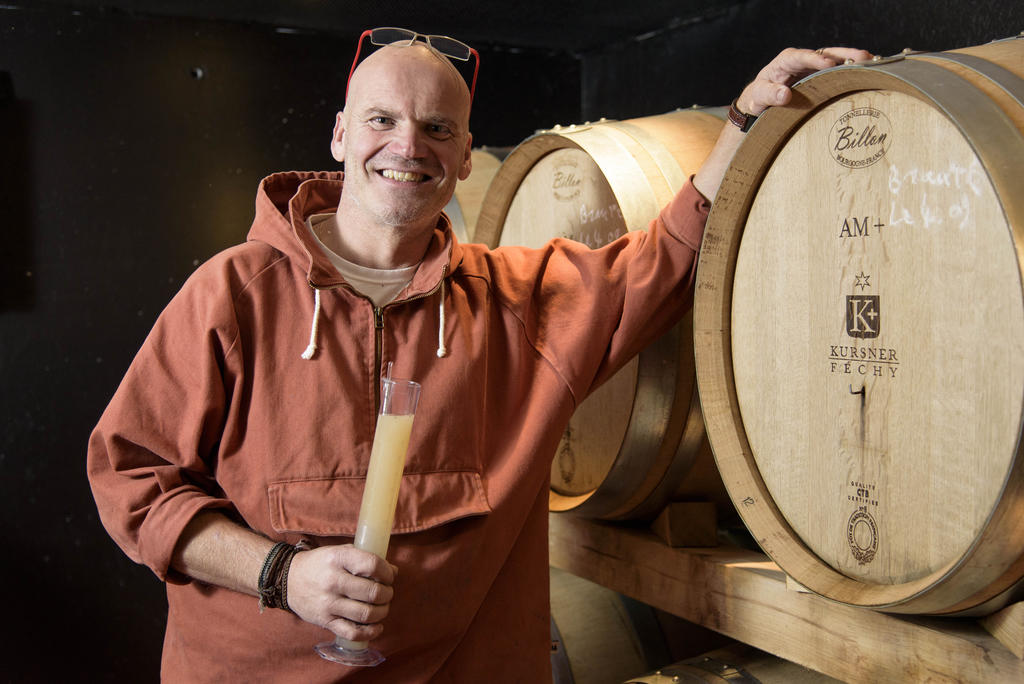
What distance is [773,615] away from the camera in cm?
160

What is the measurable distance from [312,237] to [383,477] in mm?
656

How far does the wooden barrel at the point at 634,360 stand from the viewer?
181cm

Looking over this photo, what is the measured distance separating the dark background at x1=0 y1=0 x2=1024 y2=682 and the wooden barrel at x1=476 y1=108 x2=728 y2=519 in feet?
2.73

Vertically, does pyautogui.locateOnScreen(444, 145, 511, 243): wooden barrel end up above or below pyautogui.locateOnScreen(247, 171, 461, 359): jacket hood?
above

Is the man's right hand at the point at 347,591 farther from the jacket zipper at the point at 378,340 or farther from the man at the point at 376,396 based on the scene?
the jacket zipper at the point at 378,340

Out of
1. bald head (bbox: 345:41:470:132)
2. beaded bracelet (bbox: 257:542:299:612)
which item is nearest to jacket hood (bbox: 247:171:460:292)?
bald head (bbox: 345:41:470:132)

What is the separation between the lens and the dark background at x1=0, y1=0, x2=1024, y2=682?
9.23 feet

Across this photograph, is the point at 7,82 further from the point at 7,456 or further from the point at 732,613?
the point at 732,613

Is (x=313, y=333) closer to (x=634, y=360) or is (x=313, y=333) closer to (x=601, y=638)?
(x=634, y=360)

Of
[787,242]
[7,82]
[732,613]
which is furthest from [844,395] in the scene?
[7,82]

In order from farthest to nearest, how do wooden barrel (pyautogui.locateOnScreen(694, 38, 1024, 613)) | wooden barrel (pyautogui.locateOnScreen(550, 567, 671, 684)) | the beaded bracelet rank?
wooden barrel (pyautogui.locateOnScreen(550, 567, 671, 684)), the beaded bracelet, wooden barrel (pyautogui.locateOnScreen(694, 38, 1024, 613))

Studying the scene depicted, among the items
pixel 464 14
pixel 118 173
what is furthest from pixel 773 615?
pixel 118 173

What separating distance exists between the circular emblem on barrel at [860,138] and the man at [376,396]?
0.35 ft

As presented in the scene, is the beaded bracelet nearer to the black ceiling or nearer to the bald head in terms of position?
the bald head
